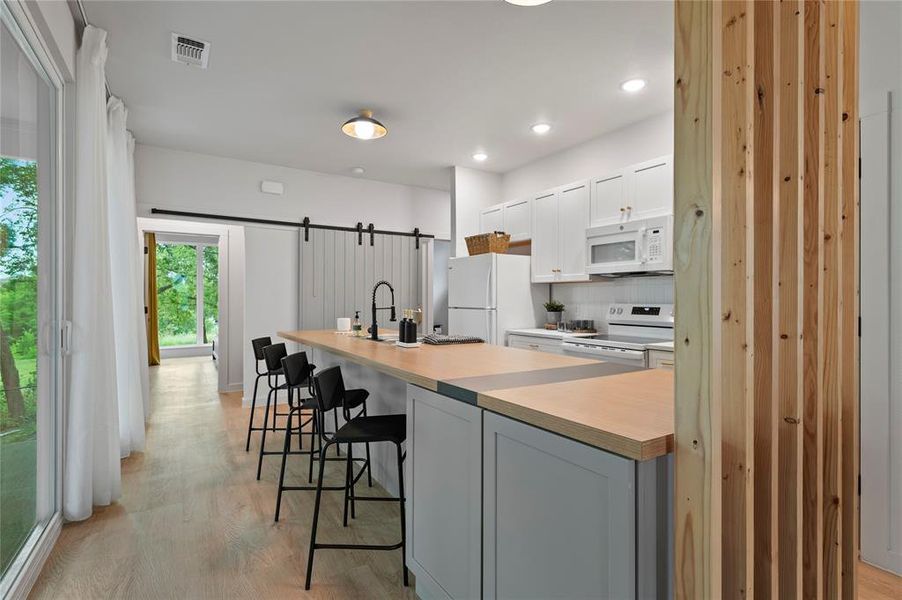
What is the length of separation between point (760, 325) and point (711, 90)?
0.68 m

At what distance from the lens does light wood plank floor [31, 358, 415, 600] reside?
1.92 meters

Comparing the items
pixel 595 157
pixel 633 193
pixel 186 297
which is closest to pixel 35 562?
pixel 633 193

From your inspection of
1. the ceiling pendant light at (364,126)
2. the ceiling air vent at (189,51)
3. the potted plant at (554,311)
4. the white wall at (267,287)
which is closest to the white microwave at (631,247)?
the potted plant at (554,311)

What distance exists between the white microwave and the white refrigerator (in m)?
0.87

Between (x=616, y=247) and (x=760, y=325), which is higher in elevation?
(x=616, y=247)

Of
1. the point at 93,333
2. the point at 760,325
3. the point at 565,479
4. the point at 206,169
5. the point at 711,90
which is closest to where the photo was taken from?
the point at 711,90

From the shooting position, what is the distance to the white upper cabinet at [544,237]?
15.1ft

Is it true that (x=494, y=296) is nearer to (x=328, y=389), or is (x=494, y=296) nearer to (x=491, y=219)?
(x=491, y=219)

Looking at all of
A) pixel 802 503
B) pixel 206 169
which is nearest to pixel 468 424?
pixel 802 503

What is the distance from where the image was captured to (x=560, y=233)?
454cm

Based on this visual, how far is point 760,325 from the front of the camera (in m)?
1.27

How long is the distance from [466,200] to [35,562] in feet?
15.3

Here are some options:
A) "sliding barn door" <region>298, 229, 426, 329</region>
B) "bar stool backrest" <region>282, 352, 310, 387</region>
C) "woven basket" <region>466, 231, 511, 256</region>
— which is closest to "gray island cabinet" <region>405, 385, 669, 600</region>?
"bar stool backrest" <region>282, 352, 310, 387</region>

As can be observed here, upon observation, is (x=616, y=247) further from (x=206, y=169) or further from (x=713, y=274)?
(x=206, y=169)
